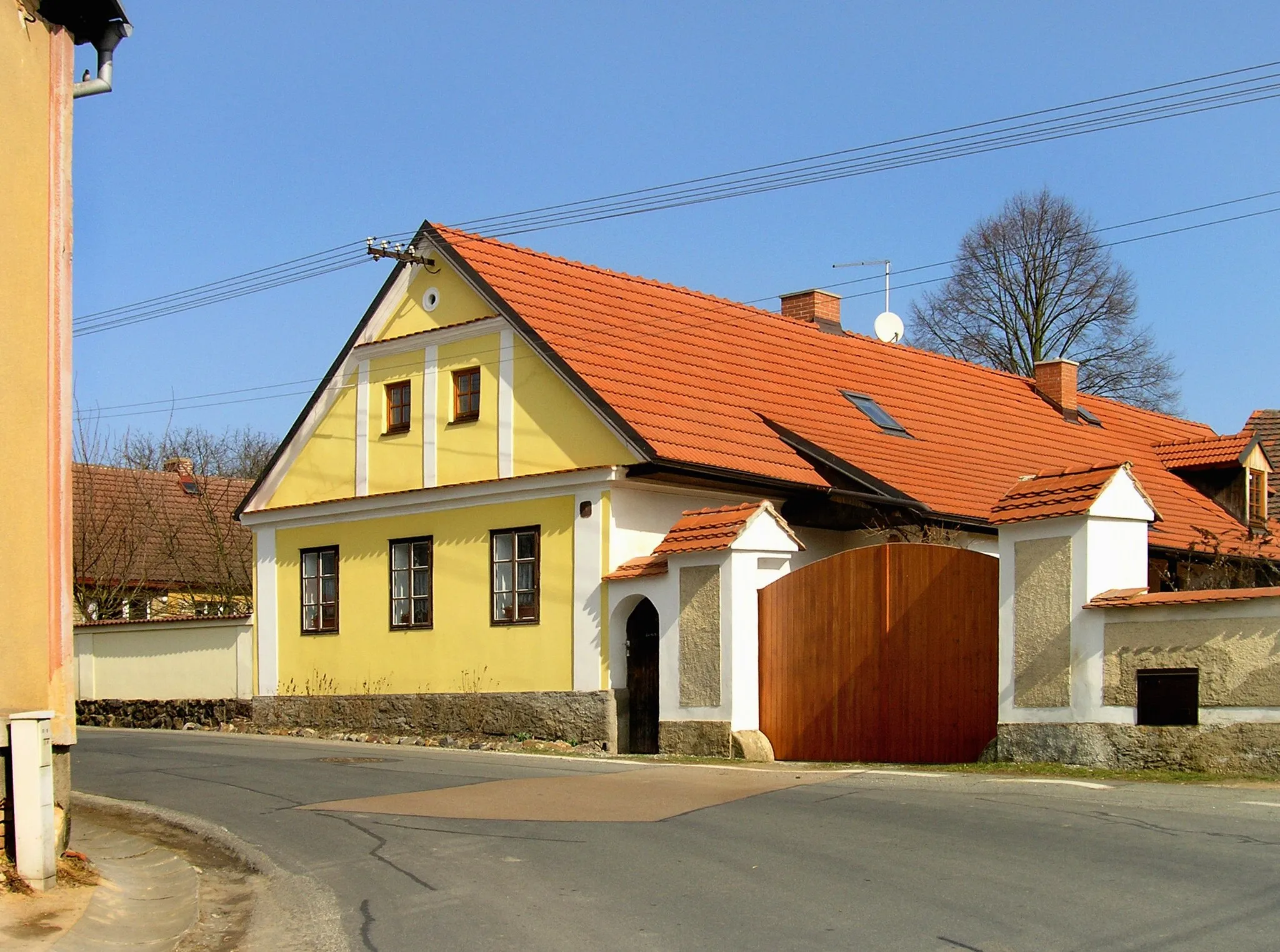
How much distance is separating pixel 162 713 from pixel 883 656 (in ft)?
49.3

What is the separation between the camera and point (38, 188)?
10.1 metres

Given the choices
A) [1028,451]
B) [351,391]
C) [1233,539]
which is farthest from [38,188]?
[1233,539]

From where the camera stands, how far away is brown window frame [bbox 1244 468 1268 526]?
92.6 feet

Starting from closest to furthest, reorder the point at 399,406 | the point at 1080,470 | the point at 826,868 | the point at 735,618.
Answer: the point at 826,868 → the point at 1080,470 → the point at 735,618 → the point at 399,406

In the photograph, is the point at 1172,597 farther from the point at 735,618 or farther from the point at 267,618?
the point at 267,618

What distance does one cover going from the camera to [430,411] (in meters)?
22.3

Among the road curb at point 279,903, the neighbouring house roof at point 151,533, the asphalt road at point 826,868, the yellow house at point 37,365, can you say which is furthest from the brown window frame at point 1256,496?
the yellow house at point 37,365

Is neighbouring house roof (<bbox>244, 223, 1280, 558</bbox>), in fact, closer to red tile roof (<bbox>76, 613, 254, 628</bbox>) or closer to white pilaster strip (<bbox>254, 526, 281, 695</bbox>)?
white pilaster strip (<bbox>254, 526, 281, 695</bbox>)

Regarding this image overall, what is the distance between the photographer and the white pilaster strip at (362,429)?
23.3 m

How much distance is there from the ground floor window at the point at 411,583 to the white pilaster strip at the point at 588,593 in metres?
3.16

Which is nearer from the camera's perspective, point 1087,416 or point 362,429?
point 362,429

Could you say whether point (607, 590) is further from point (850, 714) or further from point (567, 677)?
point (850, 714)

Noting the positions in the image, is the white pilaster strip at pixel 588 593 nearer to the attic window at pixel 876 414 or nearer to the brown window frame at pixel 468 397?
the brown window frame at pixel 468 397

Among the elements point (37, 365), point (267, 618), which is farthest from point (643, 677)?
point (37, 365)
